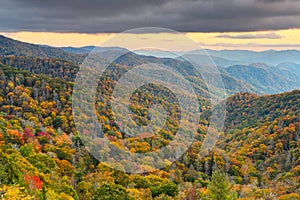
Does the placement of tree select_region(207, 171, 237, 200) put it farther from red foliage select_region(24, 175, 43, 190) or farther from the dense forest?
red foliage select_region(24, 175, 43, 190)

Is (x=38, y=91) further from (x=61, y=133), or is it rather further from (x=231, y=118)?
(x=231, y=118)

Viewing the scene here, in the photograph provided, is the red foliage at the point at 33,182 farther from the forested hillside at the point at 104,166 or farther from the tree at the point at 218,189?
the tree at the point at 218,189

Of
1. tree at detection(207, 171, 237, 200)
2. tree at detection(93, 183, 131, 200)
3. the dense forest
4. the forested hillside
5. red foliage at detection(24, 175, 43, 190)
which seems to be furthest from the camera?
tree at detection(207, 171, 237, 200)

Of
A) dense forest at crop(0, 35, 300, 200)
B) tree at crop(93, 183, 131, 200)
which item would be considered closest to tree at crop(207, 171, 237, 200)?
dense forest at crop(0, 35, 300, 200)

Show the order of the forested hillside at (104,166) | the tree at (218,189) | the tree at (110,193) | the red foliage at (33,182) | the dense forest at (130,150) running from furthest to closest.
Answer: the tree at (218,189), the dense forest at (130,150), the forested hillside at (104,166), the tree at (110,193), the red foliage at (33,182)

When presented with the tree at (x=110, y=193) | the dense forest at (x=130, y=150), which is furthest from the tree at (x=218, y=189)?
the tree at (x=110, y=193)
